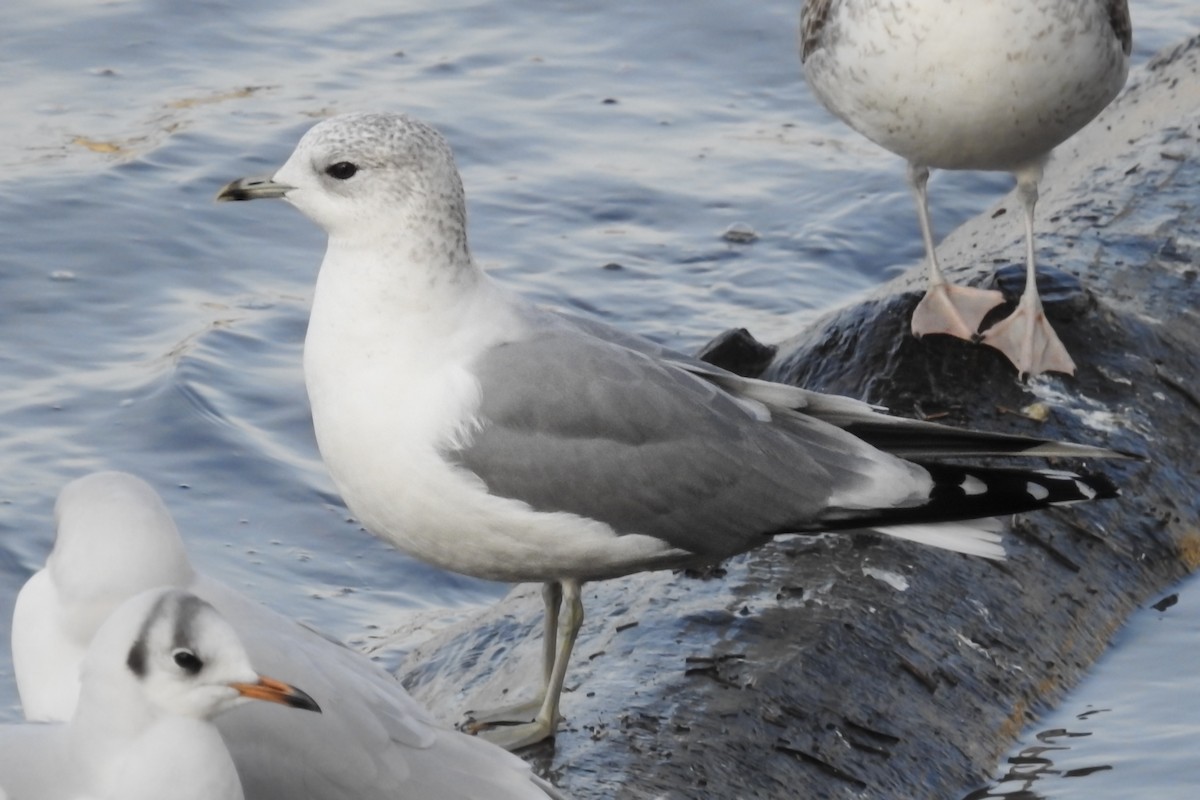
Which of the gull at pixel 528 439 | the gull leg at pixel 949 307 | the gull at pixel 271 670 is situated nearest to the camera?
the gull at pixel 271 670

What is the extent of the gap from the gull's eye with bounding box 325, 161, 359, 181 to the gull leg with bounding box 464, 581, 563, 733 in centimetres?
110

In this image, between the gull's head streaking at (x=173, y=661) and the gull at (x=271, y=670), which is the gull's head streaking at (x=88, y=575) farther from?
the gull's head streaking at (x=173, y=661)

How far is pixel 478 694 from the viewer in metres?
5.18

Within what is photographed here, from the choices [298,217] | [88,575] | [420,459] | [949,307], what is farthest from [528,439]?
[298,217]

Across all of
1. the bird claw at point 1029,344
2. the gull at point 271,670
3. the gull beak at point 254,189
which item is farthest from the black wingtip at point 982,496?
the gull beak at point 254,189

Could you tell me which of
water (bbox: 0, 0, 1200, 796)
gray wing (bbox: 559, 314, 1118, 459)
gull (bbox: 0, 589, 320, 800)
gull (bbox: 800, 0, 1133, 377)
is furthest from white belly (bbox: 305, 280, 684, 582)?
water (bbox: 0, 0, 1200, 796)

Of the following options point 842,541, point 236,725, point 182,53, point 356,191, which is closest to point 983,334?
point 842,541

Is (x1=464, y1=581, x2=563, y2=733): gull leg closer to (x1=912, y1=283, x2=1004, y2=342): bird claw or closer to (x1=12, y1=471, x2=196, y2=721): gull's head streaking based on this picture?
(x1=12, y1=471, x2=196, y2=721): gull's head streaking

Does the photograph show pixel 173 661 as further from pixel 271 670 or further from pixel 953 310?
pixel 953 310

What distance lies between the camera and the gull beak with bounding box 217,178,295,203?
491 cm

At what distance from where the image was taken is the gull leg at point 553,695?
4.59 meters

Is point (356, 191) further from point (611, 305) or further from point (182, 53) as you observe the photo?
point (182, 53)

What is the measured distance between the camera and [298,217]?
31.5ft

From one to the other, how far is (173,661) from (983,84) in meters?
3.50
